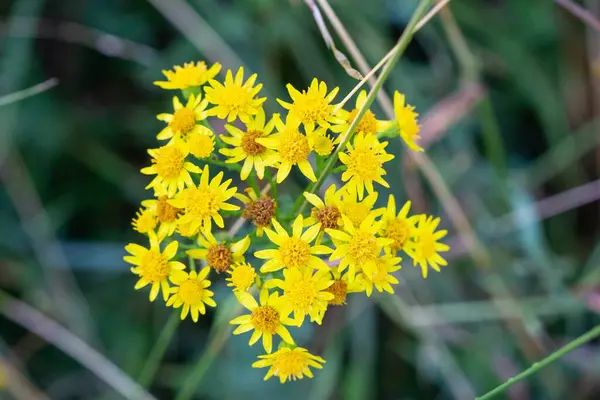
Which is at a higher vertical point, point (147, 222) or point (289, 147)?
point (289, 147)

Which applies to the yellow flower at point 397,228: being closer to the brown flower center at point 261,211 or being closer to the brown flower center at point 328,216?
the brown flower center at point 328,216

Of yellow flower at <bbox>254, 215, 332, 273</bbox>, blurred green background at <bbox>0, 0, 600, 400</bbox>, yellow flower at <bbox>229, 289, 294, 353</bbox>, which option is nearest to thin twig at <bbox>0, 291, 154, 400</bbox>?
blurred green background at <bbox>0, 0, 600, 400</bbox>

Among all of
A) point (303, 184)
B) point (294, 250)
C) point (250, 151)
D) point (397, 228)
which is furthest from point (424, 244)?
point (303, 184)

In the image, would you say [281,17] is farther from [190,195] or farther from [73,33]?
[190,195]

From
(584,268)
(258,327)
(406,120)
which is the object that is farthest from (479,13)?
(258,327)

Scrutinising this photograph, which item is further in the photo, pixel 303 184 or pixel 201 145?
pixel 303 184

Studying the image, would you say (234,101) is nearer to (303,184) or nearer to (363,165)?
(363,165)

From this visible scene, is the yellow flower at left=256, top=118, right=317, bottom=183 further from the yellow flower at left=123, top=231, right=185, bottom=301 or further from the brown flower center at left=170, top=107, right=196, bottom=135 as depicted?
the yellow flower at left=123, top=231, right=185, bottom=301
